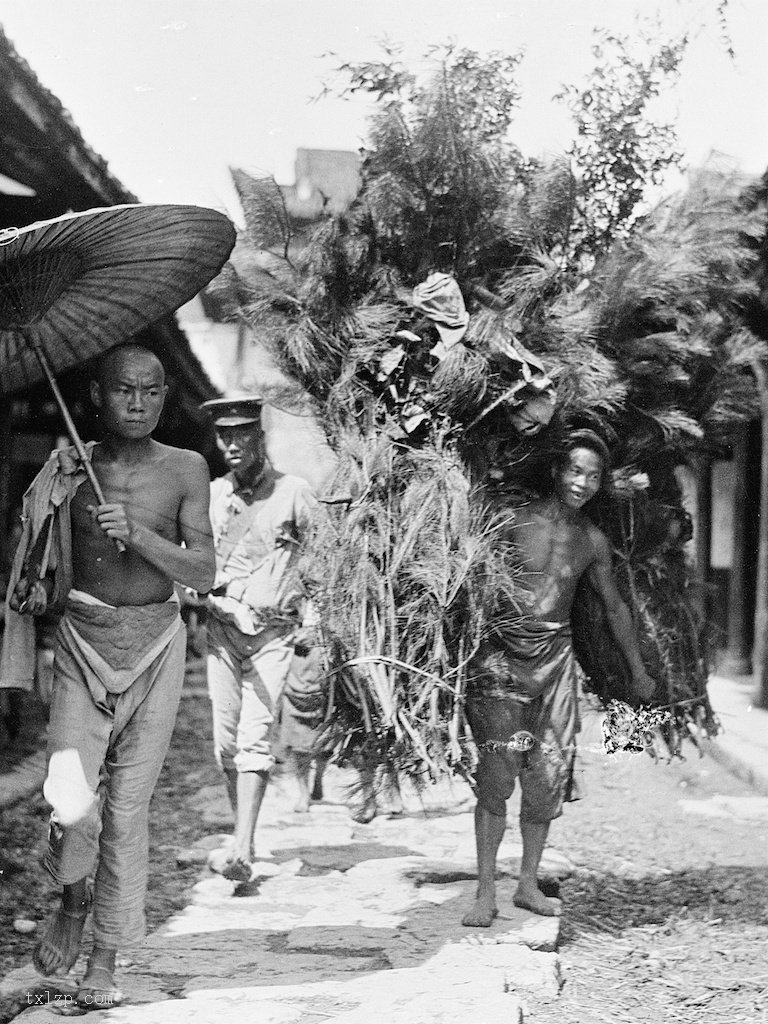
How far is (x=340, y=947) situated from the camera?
14.9 feet

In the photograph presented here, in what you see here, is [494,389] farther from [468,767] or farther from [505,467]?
[468,767]

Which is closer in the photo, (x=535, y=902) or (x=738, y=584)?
(x=535, y=902)

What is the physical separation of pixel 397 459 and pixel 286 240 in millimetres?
1028

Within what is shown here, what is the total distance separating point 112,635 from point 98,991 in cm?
104

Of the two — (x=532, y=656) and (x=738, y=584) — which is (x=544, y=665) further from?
(x=738, y=584)

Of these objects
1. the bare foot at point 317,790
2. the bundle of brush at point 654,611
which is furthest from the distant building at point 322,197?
the bare foot at point 317,790

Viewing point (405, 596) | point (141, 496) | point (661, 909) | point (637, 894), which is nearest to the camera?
point (141, 496)

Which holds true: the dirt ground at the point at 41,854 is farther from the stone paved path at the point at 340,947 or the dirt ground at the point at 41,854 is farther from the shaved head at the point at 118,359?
the shaved head at the point at 118,359

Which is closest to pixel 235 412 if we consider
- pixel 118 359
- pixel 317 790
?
pixel 118 359

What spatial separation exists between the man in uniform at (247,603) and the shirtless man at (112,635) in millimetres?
1512

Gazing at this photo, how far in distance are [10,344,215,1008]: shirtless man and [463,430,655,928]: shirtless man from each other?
124cm

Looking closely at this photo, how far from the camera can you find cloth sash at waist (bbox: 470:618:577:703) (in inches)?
184

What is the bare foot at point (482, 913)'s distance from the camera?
475 centimetres

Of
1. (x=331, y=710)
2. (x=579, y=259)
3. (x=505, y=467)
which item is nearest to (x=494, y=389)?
(x=505, y=467)
